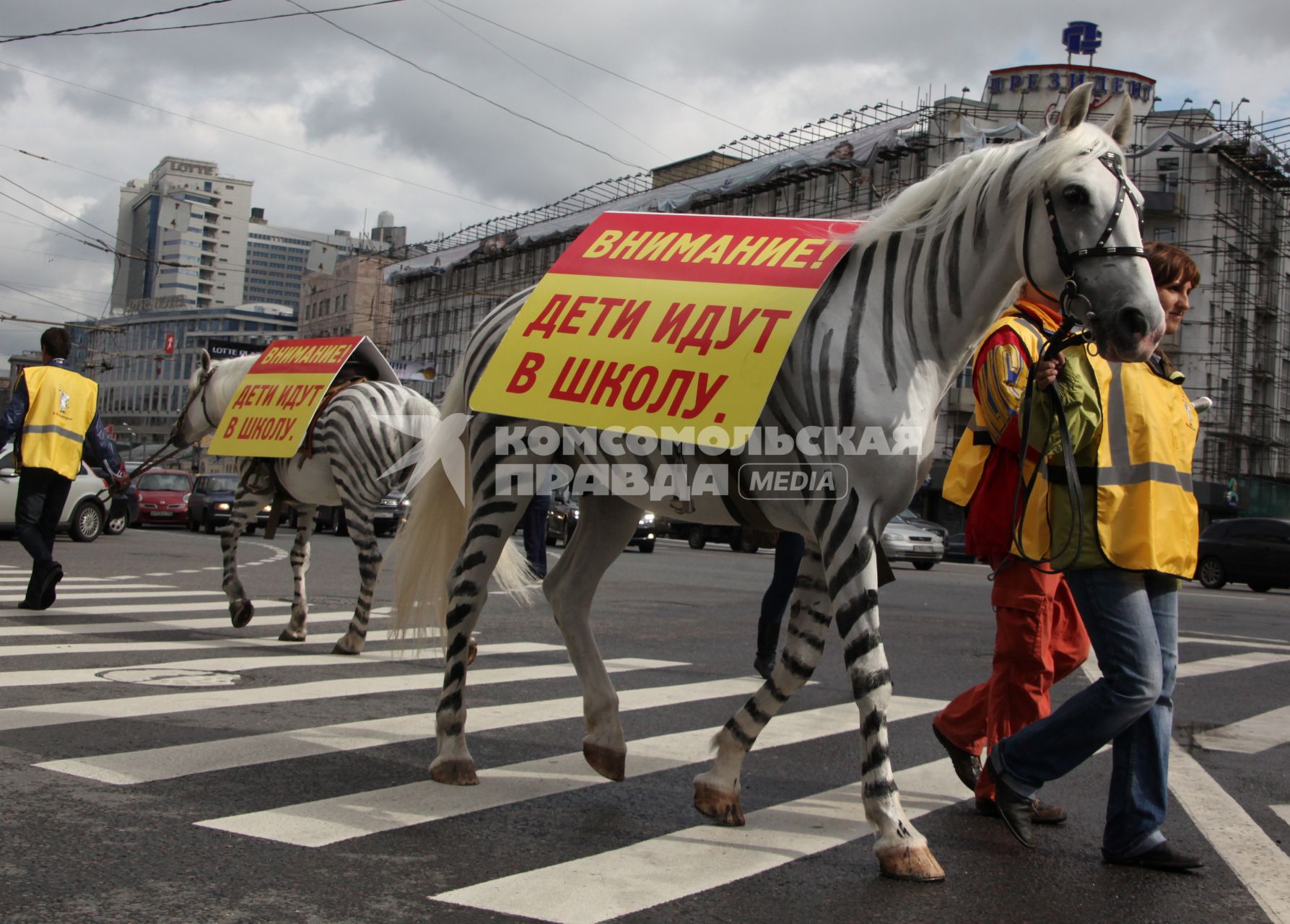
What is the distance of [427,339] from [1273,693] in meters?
87.1

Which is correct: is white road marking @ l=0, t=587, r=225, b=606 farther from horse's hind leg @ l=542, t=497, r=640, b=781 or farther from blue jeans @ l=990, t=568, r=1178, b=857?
blue jeans @ l=990, t=568, r=1178, b=857

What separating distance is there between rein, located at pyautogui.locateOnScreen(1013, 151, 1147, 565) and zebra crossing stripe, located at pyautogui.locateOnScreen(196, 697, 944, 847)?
4.95 feet

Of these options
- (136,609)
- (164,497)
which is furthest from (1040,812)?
(164,497)

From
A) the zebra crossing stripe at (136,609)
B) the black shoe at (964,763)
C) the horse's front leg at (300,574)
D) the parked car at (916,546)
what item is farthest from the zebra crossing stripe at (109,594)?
the parked car at (916,546)

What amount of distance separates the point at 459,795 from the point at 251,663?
3418 mm

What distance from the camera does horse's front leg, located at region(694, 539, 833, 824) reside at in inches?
170

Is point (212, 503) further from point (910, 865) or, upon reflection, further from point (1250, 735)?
point (910, 865)

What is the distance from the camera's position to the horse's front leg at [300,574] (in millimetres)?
8648

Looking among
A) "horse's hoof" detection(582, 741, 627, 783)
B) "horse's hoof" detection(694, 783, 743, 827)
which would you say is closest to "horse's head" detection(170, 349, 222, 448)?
"horse's hoof" detection(582, 741, 627, 783)

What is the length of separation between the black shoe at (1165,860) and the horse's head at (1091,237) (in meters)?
1.64

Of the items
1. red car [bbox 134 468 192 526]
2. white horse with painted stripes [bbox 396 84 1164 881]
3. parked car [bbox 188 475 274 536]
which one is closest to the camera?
white horse with painted stripes [bbox 396 84 1164 881]

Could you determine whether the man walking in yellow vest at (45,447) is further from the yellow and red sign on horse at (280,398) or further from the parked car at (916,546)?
the parked car at (916,546)

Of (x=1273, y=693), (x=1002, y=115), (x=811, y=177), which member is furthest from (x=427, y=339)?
(x=1273, y=693)

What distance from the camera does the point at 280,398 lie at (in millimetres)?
9031
